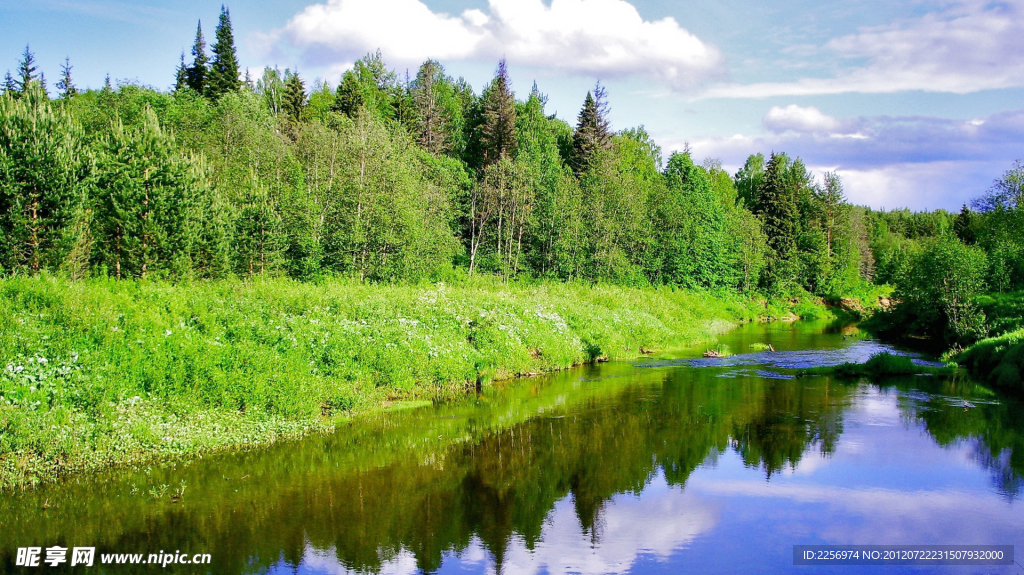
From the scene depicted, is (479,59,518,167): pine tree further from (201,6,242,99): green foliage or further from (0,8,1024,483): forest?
(201,6,242,99): green foliage

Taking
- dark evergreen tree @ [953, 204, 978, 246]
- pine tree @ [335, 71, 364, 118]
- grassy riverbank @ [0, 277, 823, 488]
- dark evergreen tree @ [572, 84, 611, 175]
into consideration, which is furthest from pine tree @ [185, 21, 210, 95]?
dark evergreen tree @ [953, 204, 978, 246]

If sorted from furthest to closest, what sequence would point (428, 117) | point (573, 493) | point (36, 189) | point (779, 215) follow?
point (779, 215)
point (428, 117)
point (36, 189)
point (573, 493)

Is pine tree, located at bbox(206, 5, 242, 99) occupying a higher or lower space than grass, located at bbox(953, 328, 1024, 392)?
higher

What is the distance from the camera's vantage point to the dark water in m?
10.2

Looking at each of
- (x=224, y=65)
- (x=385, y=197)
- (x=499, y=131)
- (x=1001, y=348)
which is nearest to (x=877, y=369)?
(x=1001, y=348)

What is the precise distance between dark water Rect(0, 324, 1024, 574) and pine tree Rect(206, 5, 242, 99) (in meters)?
65.1

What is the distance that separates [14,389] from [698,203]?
2447 inches

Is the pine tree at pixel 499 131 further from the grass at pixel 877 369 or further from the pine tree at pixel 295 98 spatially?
the grass at pixel 877 369

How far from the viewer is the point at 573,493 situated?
13.2 m

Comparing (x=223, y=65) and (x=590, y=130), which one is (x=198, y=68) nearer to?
(x=223, y=65)

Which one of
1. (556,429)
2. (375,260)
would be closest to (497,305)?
(556,429)

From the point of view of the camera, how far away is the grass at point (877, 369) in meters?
25.6

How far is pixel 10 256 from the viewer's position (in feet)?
63.7

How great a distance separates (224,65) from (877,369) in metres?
73.5
